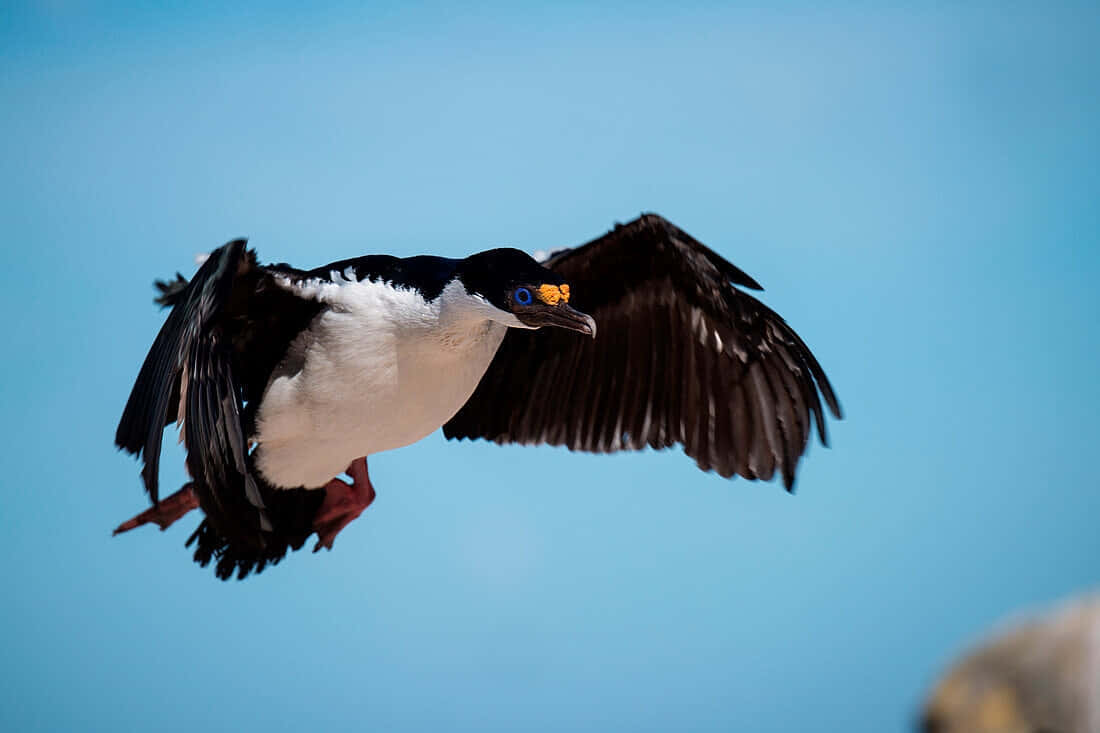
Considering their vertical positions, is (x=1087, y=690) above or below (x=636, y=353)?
below

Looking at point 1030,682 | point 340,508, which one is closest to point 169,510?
point 340,508

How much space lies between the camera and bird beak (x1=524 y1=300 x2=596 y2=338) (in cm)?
504

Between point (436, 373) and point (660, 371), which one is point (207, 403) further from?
point (660, 371)

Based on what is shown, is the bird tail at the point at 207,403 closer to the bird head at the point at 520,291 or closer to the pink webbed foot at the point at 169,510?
the pink webbed foot at the point at 169,510

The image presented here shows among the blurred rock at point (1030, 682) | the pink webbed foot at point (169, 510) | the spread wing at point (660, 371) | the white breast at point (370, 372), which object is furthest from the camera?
the spread wing at point (660, 371)

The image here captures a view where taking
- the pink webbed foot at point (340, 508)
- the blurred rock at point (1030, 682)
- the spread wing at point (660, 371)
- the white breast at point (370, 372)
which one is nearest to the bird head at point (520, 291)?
the white breast at point (370, 372)

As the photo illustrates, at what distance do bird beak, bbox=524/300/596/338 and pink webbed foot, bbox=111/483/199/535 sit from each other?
81.1 inches

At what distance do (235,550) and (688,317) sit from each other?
2.77 metres

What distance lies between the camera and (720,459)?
6.08 meters

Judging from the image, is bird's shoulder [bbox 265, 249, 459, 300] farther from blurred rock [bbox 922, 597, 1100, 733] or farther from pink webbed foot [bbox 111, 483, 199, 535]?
blurred rock [bbox 922, 597, 1100, 733]

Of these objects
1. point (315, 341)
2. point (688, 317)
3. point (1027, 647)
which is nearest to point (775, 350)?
point (688, 317)

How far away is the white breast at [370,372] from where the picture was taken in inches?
206

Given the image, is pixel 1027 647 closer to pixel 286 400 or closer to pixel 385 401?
pixel 385 401

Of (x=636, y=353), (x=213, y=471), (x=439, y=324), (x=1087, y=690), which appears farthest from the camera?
(x=636, y=353)
